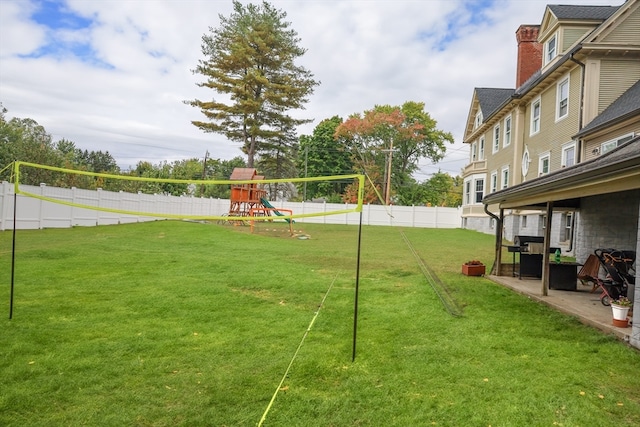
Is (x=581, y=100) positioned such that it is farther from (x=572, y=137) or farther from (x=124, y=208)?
(x=124, y=208)

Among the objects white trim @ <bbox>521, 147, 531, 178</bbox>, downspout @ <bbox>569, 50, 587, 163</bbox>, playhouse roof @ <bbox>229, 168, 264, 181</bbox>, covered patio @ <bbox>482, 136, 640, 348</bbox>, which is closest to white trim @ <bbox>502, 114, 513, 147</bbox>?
white trim @ <bbox>521, 147, 531, 178</bbox>

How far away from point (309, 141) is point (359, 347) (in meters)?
45.7

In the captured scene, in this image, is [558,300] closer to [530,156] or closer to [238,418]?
[238,418]

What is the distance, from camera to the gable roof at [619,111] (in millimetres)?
11468

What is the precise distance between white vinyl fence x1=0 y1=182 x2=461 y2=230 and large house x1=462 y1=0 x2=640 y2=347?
18.0ft

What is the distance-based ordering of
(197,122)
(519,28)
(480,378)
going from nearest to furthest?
(480,378) → (519,28) → (197,122)

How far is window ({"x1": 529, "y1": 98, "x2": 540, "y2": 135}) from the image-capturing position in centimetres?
1805

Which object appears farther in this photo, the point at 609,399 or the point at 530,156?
the point at 530,156

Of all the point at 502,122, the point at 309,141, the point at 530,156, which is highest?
the point at 309,141

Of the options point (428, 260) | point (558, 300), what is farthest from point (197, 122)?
point (558, 300)

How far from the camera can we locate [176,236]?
55.7 ft

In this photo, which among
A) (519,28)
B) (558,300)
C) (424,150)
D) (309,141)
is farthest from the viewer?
(309,141)

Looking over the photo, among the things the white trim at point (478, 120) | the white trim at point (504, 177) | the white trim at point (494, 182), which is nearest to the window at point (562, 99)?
the white trim at point (504, 177)

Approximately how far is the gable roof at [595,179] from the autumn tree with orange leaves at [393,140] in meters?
33.8
